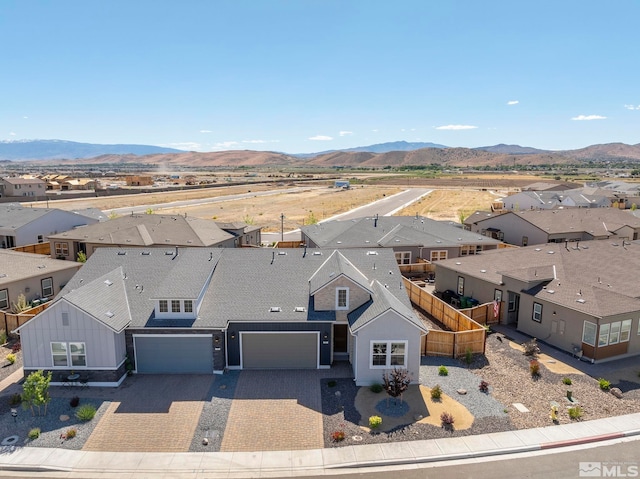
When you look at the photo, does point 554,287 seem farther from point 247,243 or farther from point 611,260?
point 247,243

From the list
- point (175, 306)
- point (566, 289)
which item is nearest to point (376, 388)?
point (175, 306)

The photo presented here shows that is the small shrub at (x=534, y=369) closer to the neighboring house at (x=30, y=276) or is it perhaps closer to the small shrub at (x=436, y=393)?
the small shrub at (x=436, y=393)

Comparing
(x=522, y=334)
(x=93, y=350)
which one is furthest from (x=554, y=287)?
(x=93, y=350)

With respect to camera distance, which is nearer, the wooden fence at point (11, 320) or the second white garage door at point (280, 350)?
the second white garage door at point (280, 350)

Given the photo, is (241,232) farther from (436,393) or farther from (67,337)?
(436,393)

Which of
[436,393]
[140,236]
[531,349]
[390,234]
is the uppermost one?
[140,236]

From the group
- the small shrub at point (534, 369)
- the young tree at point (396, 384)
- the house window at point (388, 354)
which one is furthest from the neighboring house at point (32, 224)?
the small shrub at point (534, 369)
